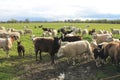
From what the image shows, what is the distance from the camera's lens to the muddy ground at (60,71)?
17172mm

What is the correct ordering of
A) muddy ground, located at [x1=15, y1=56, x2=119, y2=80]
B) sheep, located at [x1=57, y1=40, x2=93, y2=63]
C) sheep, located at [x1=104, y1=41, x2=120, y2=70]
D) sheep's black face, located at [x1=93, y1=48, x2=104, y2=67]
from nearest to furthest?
muddy ground, located at [x1=15, y1=56, x2=119, y2=80], sheep, located at [x1=104, y1=41, x2=120, y2=70], sheep's black face, located at [x1=93, y1=48, x2=104, y2=67], sheep, located at [x1=57, y1=40, x2=93, y2=63]

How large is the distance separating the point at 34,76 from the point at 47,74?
79 cm

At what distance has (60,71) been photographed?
59.8ft

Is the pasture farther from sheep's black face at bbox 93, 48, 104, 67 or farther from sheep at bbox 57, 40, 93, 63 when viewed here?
sheep at bbox 57, 40, 93, 63

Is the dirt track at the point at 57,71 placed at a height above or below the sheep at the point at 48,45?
below

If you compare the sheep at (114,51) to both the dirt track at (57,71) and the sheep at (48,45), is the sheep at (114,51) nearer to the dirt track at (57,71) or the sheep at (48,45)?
the dirt track at (57,71)

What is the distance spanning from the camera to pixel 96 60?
1948cm

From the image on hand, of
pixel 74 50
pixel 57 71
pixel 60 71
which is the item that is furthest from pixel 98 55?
pixel 57 71

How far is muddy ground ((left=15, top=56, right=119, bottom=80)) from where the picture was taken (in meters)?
17.2

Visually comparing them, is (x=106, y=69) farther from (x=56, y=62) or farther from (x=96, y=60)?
(x=56, y=62)

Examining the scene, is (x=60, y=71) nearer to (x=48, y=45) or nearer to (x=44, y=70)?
(x=44, y=70)

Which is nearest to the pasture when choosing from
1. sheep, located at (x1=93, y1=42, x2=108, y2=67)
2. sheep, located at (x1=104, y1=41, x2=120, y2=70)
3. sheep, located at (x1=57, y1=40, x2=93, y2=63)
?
sheep, located at (x1=93, y1=42, x2=108, y2=67)

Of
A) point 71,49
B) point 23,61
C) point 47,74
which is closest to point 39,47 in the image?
point 23,61

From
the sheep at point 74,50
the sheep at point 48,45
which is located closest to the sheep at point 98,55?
the sheep at point 74,50
